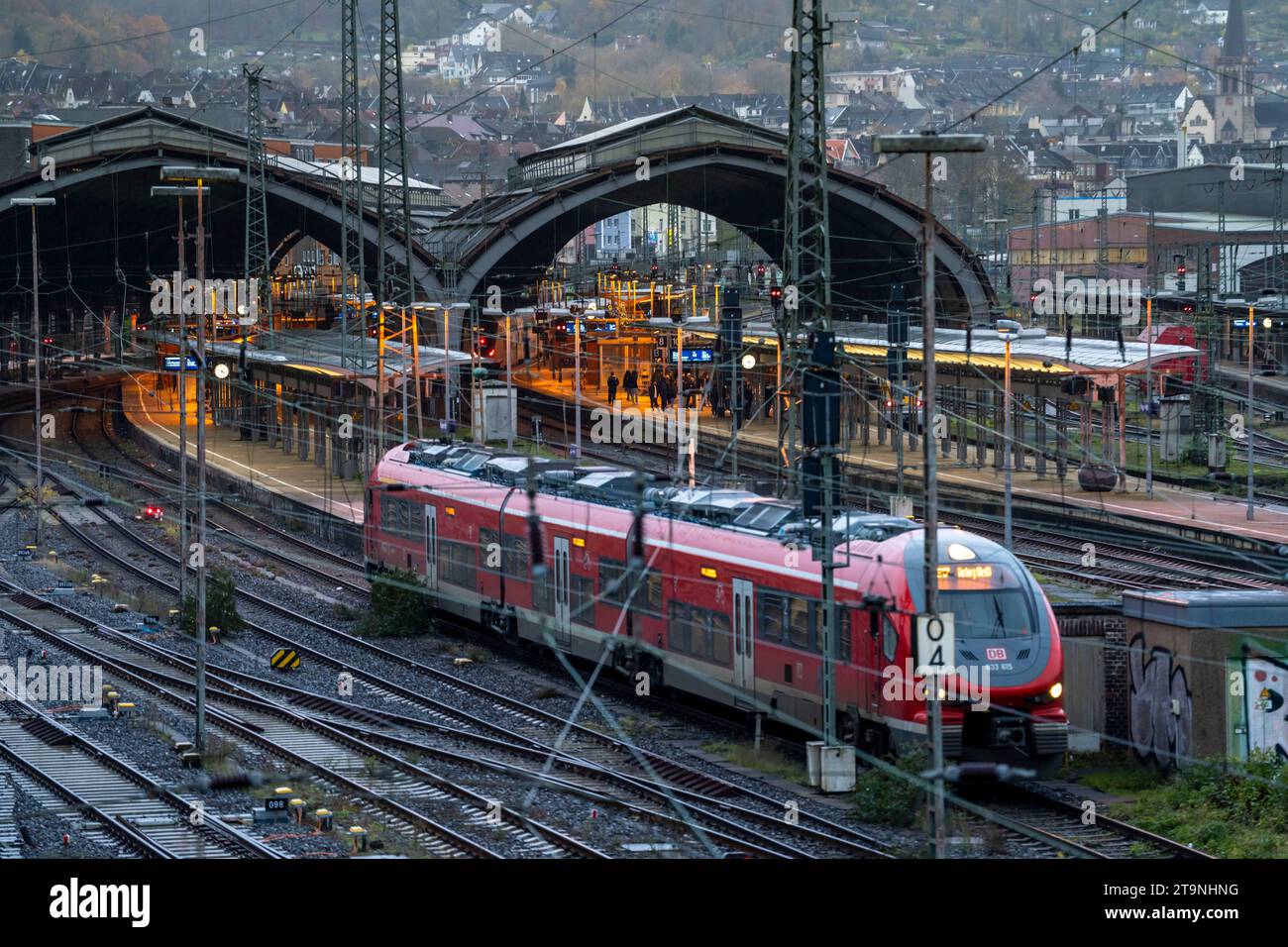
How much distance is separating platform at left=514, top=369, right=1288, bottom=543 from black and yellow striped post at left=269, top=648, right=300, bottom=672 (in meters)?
11.3

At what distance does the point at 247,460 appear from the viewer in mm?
47188

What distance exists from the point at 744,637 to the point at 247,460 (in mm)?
30136

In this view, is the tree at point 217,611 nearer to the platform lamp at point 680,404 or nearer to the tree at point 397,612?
the tree at point 397,612

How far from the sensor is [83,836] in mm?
16078

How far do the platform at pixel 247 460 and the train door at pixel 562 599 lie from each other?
12370mm

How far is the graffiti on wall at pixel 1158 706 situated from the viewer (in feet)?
56.9

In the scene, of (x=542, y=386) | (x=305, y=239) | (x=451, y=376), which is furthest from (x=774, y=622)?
(x=305, y=239)

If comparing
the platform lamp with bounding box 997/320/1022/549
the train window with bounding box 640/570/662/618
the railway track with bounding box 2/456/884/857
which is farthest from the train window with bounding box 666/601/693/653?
the platform lamp with bounding box 997/320/1022/549

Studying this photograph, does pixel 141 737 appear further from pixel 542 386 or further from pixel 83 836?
pixel 542 386

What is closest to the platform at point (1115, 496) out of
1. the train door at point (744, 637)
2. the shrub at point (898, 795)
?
the train door at point (744, 637)

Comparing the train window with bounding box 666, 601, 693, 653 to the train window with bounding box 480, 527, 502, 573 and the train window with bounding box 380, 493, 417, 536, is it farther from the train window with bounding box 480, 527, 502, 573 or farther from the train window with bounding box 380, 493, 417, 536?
the train window with bounding box 380, 493, 417, 536

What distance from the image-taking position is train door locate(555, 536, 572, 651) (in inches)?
900
